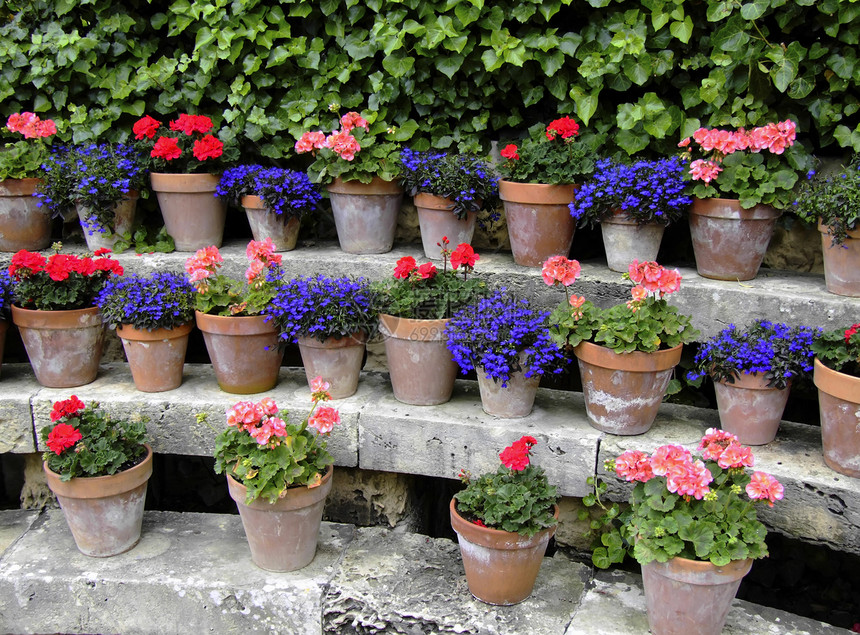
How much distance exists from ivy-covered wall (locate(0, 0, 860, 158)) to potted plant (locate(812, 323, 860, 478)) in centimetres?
104

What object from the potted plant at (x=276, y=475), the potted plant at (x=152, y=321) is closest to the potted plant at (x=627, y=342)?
the potted plant at (x=276, y=475)

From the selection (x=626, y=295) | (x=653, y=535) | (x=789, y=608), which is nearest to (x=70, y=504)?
(x=653, y=535)

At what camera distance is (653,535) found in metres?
2.67

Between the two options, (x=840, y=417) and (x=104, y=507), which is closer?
(x=840, y=417)

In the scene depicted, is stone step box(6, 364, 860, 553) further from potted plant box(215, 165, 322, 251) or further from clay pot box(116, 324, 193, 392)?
potted plant box(215, 165, 322, 251)

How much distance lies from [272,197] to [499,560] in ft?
6.87

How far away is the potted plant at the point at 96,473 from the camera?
316cm

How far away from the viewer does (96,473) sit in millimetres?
3180

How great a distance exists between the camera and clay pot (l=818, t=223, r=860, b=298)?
3316 millimetres

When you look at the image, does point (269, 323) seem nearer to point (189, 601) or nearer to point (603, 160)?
point (189, 601)

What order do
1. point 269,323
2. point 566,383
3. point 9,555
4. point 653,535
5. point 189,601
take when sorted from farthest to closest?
point 566,383, point 269,323, point 9,555, point 189,601, point 653,535

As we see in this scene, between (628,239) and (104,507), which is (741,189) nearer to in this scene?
(628,239)

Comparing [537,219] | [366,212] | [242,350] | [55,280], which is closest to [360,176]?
[366,212]

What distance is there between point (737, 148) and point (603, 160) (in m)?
0.58
